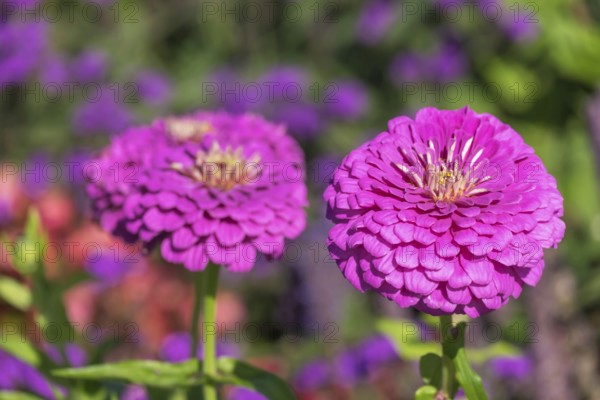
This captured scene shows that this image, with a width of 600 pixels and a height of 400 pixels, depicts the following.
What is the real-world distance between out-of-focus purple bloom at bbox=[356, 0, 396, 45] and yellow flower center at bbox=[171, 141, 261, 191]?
132 cm

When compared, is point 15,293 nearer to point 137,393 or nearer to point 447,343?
point 137,393

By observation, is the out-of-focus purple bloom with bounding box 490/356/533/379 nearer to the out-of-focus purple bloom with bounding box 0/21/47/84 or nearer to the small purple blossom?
the out-of-focus purple bloom with bounding box 0/21/47/84

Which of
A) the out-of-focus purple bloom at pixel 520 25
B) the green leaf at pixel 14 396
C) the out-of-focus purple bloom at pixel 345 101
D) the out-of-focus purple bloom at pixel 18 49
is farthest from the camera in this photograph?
the out-of-focus purple bloom at pixel 345 101

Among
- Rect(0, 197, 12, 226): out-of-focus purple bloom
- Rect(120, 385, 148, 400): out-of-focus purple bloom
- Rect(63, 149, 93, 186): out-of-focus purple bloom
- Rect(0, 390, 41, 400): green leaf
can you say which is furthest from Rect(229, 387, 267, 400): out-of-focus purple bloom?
Rect(63, 149, 93, 186): out-of-focus purple bloom

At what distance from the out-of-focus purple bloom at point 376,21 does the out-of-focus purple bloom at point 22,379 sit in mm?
1259

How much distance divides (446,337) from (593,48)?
1278mm

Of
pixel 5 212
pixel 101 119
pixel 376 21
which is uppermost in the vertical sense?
pixel 376 21

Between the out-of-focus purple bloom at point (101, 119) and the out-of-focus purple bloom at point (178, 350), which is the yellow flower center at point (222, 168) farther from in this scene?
the out-of-focus purple bloom at point (101, 119)

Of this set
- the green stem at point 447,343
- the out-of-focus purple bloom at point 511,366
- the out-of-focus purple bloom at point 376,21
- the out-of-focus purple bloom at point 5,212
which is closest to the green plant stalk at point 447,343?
the green stem at point 447,343

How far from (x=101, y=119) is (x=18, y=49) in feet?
0.73

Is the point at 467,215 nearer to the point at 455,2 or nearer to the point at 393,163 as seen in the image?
the point at 393,163

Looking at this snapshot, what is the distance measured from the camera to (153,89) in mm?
1992

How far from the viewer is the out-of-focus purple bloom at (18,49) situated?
165 cm

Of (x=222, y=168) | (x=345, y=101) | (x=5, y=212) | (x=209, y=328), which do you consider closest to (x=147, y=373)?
(x=209, y=328)
